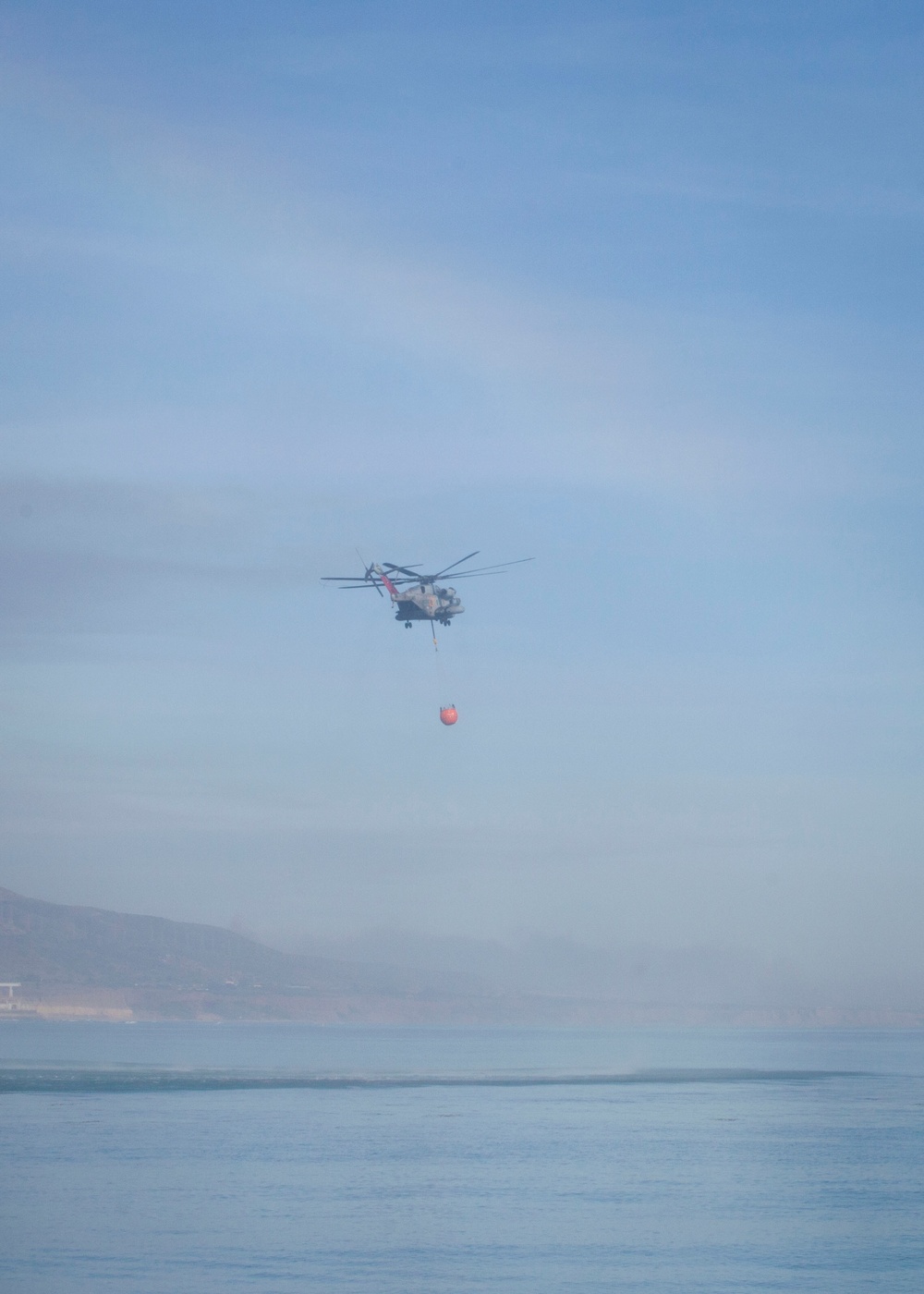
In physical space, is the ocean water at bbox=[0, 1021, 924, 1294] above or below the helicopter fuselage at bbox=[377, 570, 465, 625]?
below

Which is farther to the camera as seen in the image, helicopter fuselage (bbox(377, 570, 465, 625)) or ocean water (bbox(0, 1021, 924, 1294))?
helicopter fuselage (bbox(377, 570, 465, 625))

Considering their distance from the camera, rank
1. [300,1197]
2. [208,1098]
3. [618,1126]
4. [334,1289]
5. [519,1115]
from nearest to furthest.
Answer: [334,1289], [300,1197], [618,1126], [519,1115], [208,1098]

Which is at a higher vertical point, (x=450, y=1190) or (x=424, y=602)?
(x=424, y=602)

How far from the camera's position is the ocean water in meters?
42.0

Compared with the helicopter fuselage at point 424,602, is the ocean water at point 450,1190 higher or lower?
lower

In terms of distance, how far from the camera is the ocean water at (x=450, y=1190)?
138ft

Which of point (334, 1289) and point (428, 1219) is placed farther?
point (428, 1219)

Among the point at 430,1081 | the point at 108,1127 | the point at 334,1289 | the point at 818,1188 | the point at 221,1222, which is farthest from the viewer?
the point at 430,1081

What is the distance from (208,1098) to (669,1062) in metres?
89.4

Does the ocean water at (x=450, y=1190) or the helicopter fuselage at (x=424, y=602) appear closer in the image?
the ocean water at (x=450, y=1190)

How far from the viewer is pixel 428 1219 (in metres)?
49.6

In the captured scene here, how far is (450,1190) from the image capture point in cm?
5556

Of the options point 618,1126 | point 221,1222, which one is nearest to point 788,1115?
point 618,1126

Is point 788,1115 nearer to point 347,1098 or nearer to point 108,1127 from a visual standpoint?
point 347,1098
